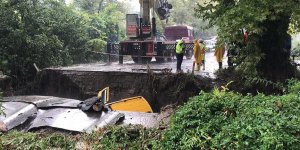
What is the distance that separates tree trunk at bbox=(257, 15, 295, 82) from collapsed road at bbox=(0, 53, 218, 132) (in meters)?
1.98

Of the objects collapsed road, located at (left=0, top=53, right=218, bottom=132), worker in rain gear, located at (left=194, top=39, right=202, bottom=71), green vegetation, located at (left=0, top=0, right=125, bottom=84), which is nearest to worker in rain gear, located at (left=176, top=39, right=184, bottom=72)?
worker in rain gear, located at (left=194, top=39, right=202, bottom=71)

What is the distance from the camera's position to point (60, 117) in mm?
7961

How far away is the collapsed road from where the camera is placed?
775 cm

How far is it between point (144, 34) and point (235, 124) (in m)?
17.0

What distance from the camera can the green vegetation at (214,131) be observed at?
4211 millimetres

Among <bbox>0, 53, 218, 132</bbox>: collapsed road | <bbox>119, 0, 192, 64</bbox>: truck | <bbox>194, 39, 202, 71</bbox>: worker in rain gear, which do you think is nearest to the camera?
<bbox>0, 53, 218, 132</bbox>: collapsed road

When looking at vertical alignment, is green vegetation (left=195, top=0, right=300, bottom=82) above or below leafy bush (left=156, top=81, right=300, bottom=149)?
above

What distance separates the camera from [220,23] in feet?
30.3

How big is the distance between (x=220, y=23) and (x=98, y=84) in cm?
668

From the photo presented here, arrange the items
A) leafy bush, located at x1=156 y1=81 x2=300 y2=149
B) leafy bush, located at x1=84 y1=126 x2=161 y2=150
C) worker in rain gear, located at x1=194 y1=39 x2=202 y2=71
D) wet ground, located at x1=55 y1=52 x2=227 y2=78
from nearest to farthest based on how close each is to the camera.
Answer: leafy bush, located at x1=156 y1=81 x2=300 y2=149
leafy bush, located at x1=84 y1=126 x2=161 y2=150
wet ground, located at x1=55 y1=52 x2=227 y2=78
worker in rain gear, located at x1=194 y1=39 x2=202 y2=71

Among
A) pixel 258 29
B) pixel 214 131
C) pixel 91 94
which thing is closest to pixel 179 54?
pixel 91 94

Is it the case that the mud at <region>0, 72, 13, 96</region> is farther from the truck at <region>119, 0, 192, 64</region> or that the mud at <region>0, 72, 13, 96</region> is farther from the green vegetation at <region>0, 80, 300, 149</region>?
the green vegetation at <region>0, 80, 300, 149</region>

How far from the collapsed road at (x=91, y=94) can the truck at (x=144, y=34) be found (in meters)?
6.46

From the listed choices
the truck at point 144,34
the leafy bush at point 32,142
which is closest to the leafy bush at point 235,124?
the leafy bush at point 32,142
